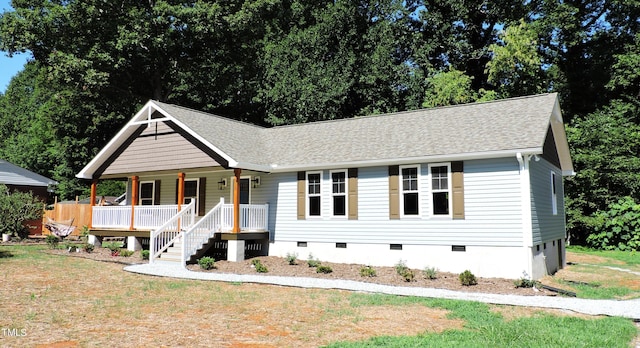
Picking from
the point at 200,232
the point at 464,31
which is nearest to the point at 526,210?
the point at 200,232

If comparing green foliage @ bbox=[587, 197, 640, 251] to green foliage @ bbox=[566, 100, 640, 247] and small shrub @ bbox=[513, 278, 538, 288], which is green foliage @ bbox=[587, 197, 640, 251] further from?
small shrub @ bbox=[513, 278, 538, 288]

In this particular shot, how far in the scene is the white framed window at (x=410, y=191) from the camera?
15.2 m

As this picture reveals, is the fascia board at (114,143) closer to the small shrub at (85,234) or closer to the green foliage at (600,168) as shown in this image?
the small shrub at (85,234)

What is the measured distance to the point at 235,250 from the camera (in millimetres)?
16562

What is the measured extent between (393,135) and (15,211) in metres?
19.4

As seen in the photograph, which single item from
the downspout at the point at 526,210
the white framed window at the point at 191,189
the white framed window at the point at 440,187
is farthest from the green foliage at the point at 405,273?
the white framed window at the point at 191,189

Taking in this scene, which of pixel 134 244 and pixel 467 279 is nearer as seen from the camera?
pixel 467 279

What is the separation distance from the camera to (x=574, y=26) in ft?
94.8

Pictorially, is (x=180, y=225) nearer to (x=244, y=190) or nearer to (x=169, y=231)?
(x=169, y=231)

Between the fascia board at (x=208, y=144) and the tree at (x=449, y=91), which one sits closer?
the fascia board at (x=208, y=144)

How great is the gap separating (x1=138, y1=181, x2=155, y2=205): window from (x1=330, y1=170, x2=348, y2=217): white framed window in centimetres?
940

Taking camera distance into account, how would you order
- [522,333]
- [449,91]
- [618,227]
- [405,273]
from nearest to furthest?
[522,333]
[405,273]
[618,227]
[449,91]

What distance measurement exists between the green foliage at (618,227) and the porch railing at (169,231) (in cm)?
2060

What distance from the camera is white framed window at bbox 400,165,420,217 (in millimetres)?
15203
